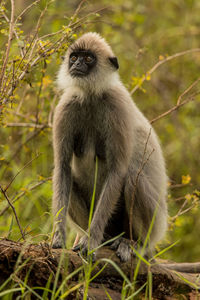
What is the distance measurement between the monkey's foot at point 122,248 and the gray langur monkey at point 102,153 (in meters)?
0.01

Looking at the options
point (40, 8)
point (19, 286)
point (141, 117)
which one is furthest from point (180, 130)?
point (19, 286)

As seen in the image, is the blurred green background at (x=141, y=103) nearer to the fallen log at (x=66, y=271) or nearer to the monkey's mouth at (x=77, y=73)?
the monkey's mouth at (x=77, y=73)

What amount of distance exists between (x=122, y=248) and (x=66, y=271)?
4.37 ft

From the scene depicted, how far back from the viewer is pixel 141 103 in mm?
10797

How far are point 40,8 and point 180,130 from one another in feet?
19.7

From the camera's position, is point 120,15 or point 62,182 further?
point 120,15

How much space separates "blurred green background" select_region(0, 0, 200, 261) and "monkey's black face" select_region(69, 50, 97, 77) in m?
0.17

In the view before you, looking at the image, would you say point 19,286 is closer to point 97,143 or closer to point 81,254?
point 81,254

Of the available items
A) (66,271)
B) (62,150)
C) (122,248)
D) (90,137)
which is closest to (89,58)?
(90,137)

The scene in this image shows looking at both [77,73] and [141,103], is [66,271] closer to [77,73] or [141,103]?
[77,73]

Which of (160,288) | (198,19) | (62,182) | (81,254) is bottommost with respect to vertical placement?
(160,288)

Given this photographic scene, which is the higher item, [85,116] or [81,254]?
[85,116]

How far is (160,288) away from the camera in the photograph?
16.0ft

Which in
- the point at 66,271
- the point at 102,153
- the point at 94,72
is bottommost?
the point at 66,271
